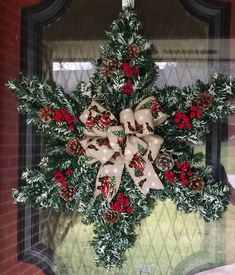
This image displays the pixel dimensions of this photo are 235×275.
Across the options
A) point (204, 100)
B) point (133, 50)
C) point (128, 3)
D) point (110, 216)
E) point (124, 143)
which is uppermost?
point (128, 3)

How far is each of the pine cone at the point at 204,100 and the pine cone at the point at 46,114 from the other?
43cm

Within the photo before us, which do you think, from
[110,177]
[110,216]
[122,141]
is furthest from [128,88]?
[110,216]

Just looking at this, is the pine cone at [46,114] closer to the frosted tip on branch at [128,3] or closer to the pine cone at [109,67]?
the pine cone at [109,67]

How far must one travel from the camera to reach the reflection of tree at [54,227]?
151 cm

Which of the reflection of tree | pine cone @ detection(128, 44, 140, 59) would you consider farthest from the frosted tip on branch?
the reflection of tree

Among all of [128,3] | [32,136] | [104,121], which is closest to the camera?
[104,121]

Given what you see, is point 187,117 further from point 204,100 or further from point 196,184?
point 196,184

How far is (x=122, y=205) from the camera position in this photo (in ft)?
4.29

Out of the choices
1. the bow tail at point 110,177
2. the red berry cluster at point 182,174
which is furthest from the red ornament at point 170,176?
the bow tail at point 110,177

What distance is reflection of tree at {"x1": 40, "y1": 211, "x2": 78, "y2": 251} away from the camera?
4.94 ft

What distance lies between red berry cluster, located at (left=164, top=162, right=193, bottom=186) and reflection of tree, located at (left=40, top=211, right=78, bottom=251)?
40 centimetres

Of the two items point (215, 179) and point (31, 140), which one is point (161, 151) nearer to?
point (215, 179)

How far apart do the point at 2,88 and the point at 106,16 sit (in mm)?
425

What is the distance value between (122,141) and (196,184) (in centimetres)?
25
